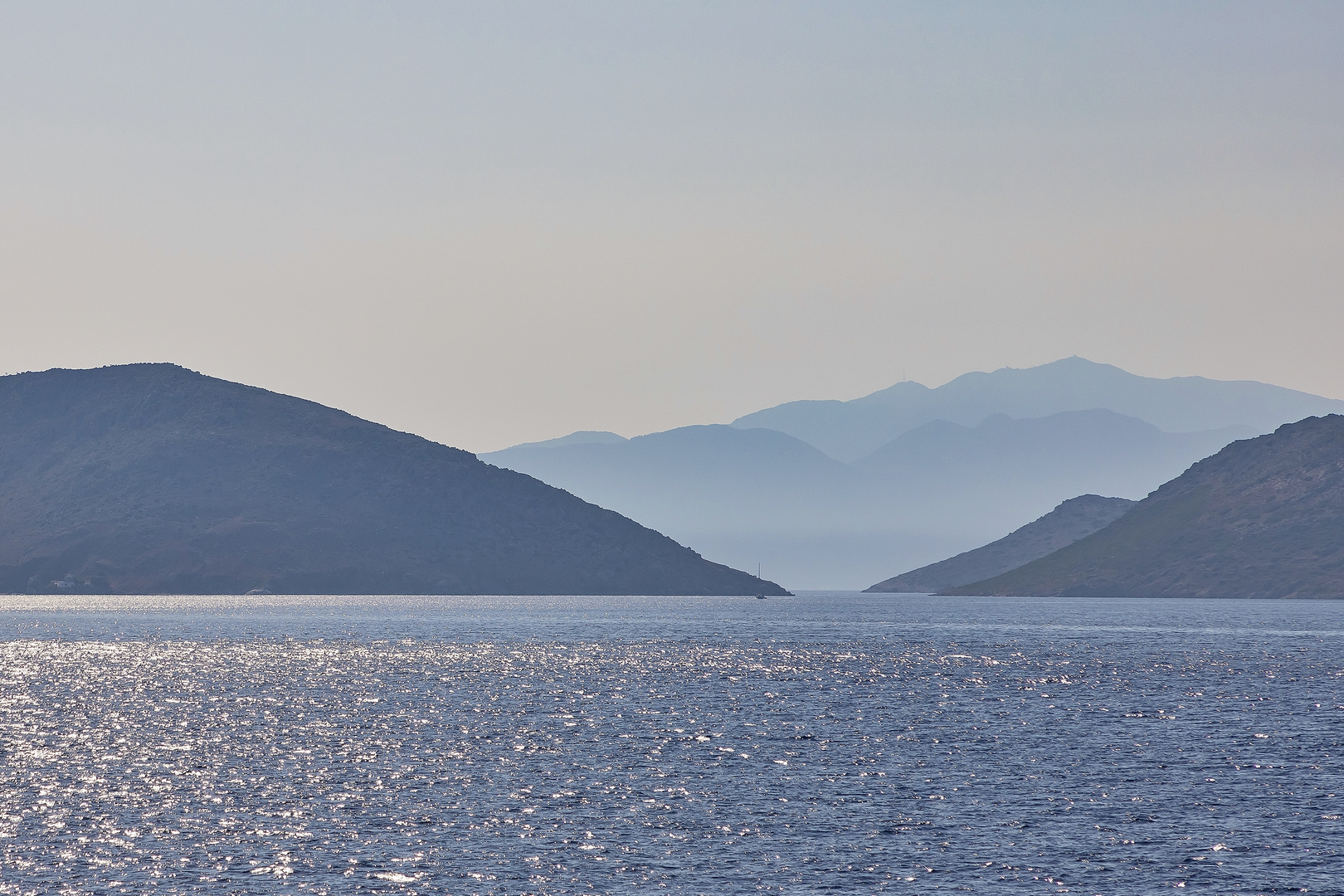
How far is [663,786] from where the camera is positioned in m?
74.2

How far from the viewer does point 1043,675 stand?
157250 mm

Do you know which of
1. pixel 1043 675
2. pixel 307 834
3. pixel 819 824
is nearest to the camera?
pixel 307 834

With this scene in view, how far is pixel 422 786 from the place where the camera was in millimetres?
73000

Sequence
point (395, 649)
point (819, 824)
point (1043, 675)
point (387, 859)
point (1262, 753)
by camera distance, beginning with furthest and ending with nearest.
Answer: point (395, 649) → point (1043, 675) → point (1262, 753) → point (819, 824) → point (387, 859)

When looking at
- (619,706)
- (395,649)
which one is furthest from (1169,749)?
(395,649)

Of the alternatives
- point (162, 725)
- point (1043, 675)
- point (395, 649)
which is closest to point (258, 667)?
point (395, 649)

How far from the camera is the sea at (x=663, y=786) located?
53.2 m

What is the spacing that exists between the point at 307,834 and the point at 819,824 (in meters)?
23.2

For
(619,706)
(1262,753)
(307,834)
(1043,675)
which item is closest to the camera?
(307,834)

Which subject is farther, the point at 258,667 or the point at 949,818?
the point at 258,667

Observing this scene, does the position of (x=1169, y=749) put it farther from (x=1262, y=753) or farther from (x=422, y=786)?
(x=422, y=786)

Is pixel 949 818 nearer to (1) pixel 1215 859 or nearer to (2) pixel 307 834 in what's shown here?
(1) pixel 1215 859

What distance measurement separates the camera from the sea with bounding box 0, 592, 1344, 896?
175ft

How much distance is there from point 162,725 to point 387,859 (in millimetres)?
51802
